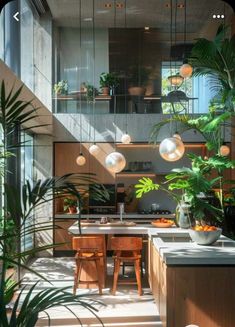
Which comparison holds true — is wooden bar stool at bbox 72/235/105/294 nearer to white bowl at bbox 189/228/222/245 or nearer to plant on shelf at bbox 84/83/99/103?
white bowl at bbox 189/228/222/245

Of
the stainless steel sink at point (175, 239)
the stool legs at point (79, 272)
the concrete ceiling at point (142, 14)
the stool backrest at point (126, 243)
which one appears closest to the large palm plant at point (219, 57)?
the stainless steel sink at point (175, 239)

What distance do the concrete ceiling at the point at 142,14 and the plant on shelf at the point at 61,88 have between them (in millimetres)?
1571

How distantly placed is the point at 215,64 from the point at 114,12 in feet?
21.1

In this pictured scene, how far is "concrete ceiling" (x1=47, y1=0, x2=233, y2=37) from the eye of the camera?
10.9m

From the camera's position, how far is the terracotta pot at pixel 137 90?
11461mm

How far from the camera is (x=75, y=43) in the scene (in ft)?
39.5

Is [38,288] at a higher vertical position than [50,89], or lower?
lower

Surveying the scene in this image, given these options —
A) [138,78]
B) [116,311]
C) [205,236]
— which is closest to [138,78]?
[138,78]

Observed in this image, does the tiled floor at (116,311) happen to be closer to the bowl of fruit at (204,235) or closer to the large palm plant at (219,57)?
the bowl of fruit at (204,235)

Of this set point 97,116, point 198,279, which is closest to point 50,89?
point 97,116

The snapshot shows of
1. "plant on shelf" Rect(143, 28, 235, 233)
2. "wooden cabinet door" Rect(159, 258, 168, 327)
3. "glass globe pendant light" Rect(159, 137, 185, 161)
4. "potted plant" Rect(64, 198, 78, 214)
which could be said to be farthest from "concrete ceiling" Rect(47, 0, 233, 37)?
"wooden cabinet door" Rect(159, 258, 168, 327)

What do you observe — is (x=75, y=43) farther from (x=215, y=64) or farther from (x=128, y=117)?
(x=215, y=64)

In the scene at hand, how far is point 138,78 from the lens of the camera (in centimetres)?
1170

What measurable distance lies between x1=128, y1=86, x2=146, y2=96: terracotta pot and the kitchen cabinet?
725 cm
